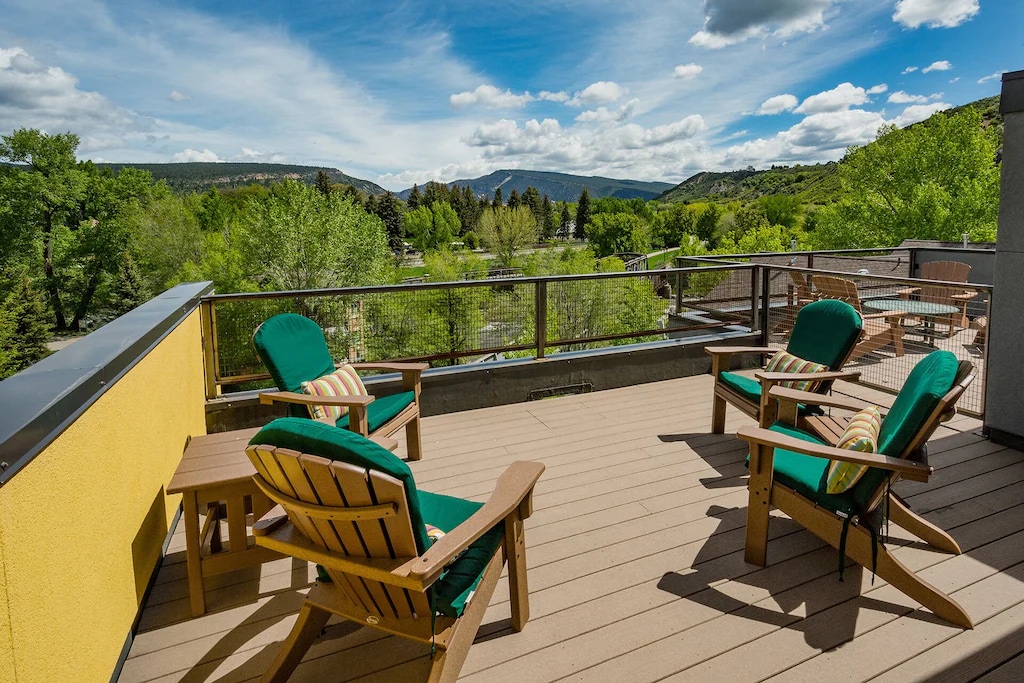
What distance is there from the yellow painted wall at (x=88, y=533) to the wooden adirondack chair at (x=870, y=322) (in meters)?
5.96

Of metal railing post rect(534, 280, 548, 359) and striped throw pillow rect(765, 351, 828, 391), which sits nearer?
striped throw pillow rect(765, 351, 828, 391)

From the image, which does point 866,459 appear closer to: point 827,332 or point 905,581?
point 905,581

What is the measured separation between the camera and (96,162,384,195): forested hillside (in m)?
112

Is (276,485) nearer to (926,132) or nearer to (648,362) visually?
(648,362)

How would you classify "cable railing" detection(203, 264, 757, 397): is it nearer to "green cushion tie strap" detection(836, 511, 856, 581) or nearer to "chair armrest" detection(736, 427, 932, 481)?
"chair armrest" detection(736, 427, 932, 481)

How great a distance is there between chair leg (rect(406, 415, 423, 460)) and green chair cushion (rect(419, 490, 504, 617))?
151cm

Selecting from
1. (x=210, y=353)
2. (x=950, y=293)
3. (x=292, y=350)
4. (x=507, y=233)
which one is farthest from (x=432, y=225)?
(x=292, y=350)

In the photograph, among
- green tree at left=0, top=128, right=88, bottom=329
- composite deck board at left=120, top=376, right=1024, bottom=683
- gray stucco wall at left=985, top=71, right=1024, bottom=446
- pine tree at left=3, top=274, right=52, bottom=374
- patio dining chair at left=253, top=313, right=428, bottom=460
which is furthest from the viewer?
green tree at left=0, top=128, right=88, bottom=329

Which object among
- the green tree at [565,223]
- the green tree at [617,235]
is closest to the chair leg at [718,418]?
the green tree at [617,235]

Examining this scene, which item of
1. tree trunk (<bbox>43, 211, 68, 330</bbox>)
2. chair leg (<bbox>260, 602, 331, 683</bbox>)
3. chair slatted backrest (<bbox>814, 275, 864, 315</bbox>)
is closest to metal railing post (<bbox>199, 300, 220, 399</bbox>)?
chair leg (<bbox>260, 602, 331, 683</bbox>)

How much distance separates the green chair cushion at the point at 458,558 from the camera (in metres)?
1.73

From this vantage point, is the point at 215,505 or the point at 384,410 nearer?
the point at 215,505

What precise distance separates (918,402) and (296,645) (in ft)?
7.39

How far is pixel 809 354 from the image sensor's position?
3750 mm
